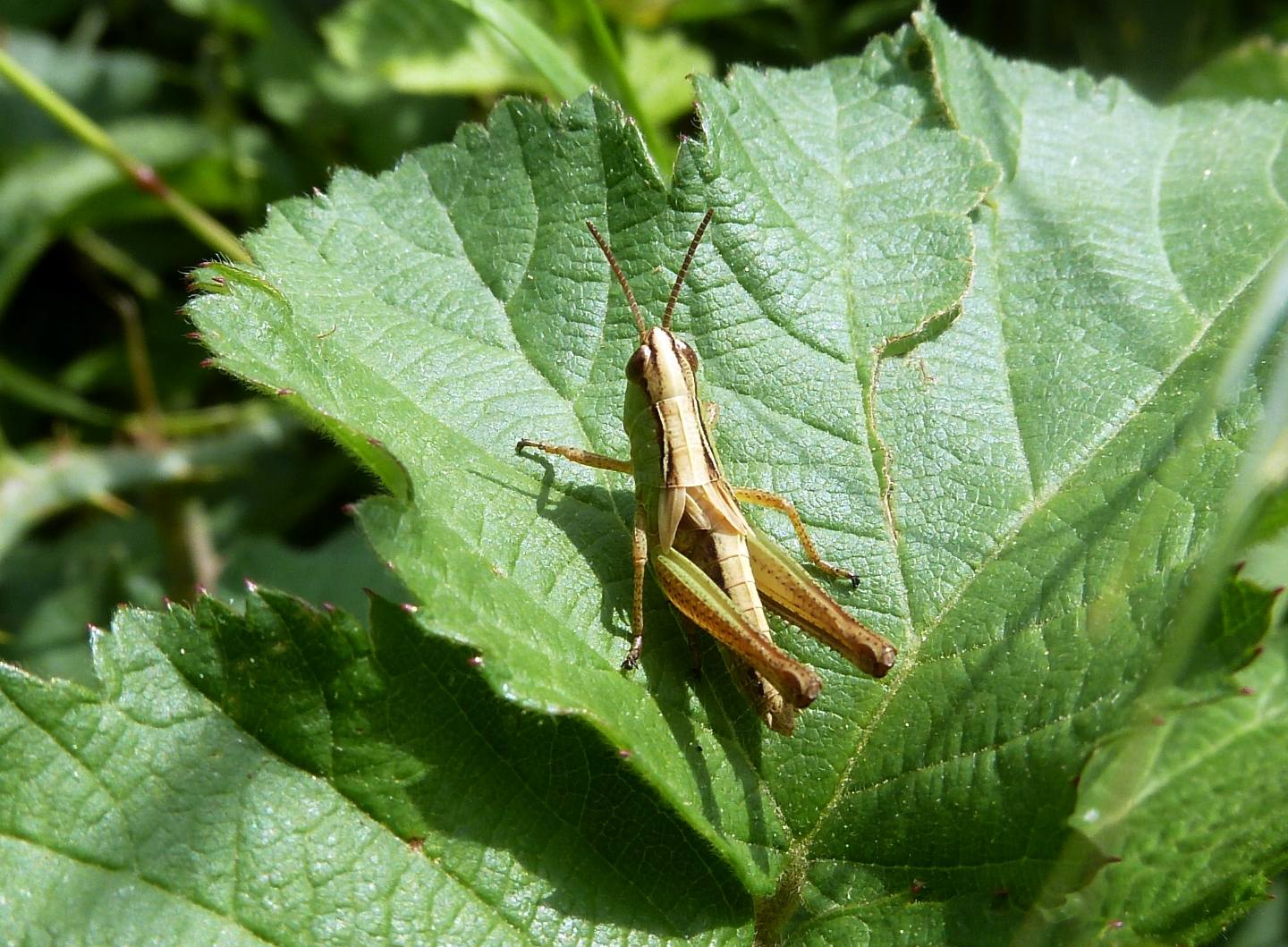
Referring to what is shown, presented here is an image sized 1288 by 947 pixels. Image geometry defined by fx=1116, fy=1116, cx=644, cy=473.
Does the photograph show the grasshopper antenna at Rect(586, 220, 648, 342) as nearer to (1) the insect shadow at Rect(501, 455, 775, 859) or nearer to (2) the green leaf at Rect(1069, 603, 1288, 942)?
(1) the insect shadow at Rect(501, 455, 775, 859)

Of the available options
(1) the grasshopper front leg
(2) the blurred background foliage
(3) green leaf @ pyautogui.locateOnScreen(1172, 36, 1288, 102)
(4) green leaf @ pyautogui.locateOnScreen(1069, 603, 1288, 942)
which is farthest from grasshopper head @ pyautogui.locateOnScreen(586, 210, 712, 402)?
(3) green leaf @ pyautogui.locateOnScreen(1172, 36, 1288, 102)

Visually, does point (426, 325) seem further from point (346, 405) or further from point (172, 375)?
Answer: point (172, 375)

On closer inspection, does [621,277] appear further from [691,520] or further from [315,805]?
[315,805]

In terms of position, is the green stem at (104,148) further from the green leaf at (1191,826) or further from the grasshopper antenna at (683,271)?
the green leaf at (1191,826)

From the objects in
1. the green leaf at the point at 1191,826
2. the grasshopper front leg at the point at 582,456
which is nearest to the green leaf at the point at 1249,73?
the green leaf at the point at 1191,826

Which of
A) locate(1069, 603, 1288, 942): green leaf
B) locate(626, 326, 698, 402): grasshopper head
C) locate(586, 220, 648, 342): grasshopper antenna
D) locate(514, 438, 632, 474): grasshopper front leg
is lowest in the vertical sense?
locate(1069, 603, 1288, 942): green leaf

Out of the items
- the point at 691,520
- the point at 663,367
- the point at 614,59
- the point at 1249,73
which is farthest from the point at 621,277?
the point at 1249,73

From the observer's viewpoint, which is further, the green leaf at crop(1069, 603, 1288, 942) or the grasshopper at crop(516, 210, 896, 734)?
the grasshopper at crop(516, 210, 896, 734)

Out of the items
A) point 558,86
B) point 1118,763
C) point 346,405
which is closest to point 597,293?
point 346,405
